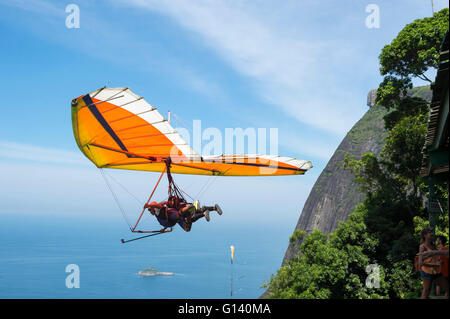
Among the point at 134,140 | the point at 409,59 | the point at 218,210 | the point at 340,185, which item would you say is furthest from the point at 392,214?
the point at 340,185

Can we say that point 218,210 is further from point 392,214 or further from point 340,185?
point 340,185

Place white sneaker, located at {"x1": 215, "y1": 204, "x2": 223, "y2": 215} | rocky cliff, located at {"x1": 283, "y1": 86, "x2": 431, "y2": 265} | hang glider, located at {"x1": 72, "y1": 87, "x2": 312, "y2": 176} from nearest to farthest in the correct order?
hang glider, located at {"x1": 72, "y1": 87, "x2": 312, "y2": 176} < white sneaker, located at {"x1": 215, "y1": 204, "x2": 223, "y2": 215} < rocky cliff, located at {"x1": 283, "y1": 86, "x2": 431, "y2": 265}

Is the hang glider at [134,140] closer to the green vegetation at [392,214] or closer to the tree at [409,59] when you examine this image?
the green vegetation at [392,214]

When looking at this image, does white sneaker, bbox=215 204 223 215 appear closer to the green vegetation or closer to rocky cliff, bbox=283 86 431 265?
the green vegetation

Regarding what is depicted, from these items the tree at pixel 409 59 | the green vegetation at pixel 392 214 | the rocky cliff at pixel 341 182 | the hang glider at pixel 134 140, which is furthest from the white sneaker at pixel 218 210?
the rocky cliff at pixel 341 182

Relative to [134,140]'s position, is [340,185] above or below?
above

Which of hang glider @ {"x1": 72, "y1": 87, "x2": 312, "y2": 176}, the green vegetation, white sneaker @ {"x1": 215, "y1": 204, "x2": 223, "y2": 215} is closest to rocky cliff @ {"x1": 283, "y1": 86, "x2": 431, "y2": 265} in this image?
the green vegetation
